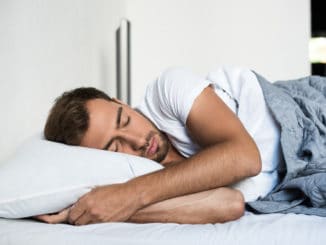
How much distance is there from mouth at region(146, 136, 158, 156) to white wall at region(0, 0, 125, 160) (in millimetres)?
385

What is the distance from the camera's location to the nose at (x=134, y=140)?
130cm

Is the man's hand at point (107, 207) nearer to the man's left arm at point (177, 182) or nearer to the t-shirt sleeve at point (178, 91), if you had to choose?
the man's left arm at point (177, 182)

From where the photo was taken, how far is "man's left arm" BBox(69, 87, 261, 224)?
3.38 ft

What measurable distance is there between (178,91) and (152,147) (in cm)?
19

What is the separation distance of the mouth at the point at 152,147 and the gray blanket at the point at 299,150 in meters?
0.32

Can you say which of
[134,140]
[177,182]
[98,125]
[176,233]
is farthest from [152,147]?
[176,233]

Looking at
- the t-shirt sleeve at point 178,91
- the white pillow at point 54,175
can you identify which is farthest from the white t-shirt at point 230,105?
the white pillow at point 54,175

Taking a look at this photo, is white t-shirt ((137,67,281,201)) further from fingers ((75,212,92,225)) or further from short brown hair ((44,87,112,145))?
fingers ((75,212,92,225))

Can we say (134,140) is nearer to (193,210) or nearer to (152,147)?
(152,147)

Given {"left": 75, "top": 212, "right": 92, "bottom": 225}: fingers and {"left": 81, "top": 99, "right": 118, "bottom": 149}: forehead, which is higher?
{"left": 81, "top": 99, "right": 118, "bottom": 149}: forehead

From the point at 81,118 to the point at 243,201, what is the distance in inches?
18.8

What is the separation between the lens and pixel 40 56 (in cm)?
153

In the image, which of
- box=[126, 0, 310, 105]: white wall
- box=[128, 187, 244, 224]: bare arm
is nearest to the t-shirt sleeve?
box=[128, 187, 244, 224]: bare arm

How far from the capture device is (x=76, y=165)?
1.06 metres
